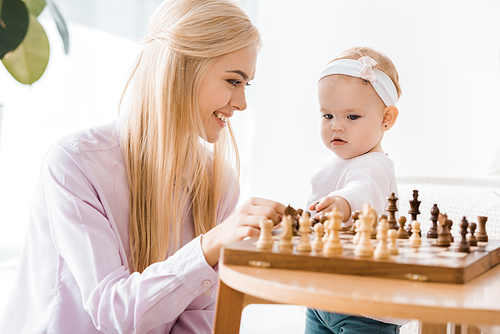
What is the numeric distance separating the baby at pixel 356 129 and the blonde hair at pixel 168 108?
0.88 feet

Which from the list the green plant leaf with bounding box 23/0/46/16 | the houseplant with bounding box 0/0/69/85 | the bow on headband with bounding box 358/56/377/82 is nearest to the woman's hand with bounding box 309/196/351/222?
the bow on headband with bounding box 358/56/377/82

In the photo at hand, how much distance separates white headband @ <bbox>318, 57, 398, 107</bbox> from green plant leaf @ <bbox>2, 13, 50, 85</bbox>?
0.77 m

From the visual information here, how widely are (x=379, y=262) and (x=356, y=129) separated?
2.19 feet

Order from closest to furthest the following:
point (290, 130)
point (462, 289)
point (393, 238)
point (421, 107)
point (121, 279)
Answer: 1. point (462, 289)
2. point (393, 238)
3. point (121, 279)
4. point (421, 107)
5. point (290, 130)

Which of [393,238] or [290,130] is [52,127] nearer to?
[290,130]

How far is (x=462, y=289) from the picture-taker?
2.39 feet

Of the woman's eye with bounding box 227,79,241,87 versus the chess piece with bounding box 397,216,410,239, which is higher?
the woman's eye with bounding box 227,79,241,87

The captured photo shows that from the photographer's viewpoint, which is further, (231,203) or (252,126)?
(252,126)

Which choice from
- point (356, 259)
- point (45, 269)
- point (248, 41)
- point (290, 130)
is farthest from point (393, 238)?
point (290, 130)

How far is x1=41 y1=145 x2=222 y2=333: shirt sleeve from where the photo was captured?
100cm

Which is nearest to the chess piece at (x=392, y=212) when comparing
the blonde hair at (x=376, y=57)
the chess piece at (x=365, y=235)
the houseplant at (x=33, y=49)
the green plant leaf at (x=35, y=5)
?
the chess piece at (x=365, y=235)

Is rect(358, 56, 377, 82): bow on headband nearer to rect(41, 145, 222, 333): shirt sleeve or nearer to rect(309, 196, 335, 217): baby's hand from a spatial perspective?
rect(309, 196, 335, 217): baby's hand

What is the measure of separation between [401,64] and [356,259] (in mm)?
3424

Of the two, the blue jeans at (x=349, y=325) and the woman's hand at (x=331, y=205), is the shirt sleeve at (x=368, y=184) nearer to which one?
the woman's hand at (x=331, y=205)
